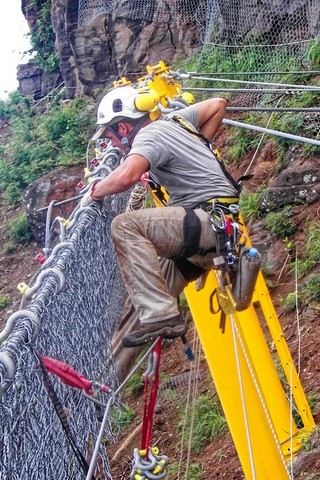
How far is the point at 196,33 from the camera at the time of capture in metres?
16.6

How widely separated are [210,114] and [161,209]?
4.38ft

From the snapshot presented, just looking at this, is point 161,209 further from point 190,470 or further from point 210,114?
point 190,470

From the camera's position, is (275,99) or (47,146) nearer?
(275,99)

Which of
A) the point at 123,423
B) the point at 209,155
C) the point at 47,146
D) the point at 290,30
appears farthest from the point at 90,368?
the point at 47,146

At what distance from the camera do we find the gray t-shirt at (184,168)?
Answer: 15.2 feet

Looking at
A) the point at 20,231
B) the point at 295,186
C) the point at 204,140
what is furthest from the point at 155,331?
the point at 20,231

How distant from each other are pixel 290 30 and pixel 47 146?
8.01m

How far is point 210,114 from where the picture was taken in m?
5.63

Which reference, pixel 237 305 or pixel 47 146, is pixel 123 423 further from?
pixel 47 146

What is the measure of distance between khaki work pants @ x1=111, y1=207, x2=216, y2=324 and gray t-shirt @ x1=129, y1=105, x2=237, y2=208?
0.77 ft

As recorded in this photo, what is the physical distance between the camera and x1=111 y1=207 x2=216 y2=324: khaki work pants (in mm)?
4281

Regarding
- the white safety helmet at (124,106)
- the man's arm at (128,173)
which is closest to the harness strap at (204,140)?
the white safety helmet at (124,106)

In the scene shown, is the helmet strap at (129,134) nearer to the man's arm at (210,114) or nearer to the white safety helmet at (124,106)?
the white safety helmet at (124,106)

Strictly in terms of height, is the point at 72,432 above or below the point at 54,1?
above
